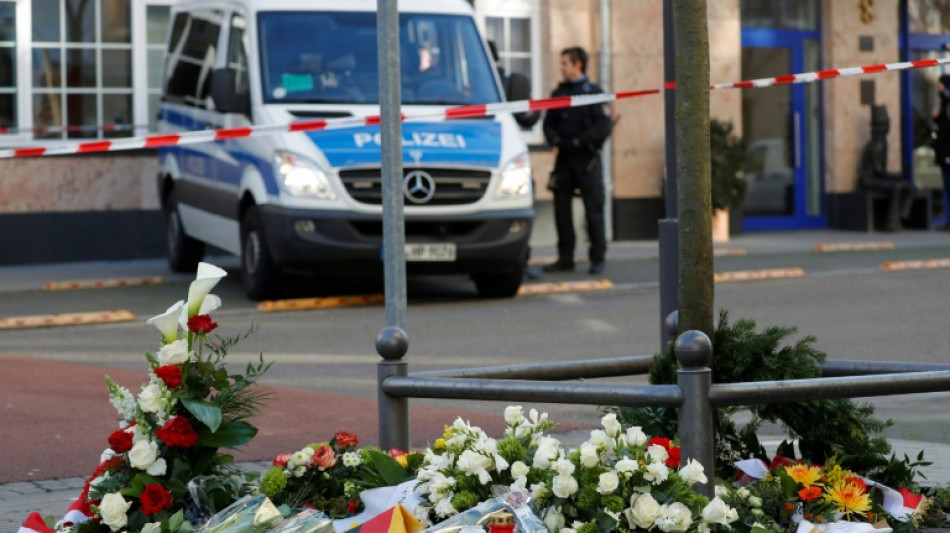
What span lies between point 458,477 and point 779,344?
1.11 m

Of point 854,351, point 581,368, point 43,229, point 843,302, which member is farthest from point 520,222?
point 581,368

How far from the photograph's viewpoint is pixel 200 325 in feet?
14.7

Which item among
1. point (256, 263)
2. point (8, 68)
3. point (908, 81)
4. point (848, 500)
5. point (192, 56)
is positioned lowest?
point (848, 500)

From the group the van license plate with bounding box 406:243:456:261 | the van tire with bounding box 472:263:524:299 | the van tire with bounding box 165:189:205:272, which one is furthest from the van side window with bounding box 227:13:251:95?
the van tire with bounding box 472:263:524:299

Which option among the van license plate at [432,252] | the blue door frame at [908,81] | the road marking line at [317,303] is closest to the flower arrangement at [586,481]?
the van license plate at [432,252]

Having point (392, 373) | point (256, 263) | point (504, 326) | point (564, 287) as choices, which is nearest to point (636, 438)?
point (392, 373)

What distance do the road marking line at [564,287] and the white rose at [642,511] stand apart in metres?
10.3

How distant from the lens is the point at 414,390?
4.57 metres

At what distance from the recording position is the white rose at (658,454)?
164 inches

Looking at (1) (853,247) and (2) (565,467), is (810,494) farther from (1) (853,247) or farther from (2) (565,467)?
(1) (853,247)

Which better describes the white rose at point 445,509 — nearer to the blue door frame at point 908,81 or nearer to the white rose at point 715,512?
the white rose at point 715,512

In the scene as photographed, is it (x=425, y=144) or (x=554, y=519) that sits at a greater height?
(x=425, y=144)

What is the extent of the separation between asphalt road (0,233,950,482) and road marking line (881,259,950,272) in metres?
0.37

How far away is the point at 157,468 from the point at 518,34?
16.5 metres
